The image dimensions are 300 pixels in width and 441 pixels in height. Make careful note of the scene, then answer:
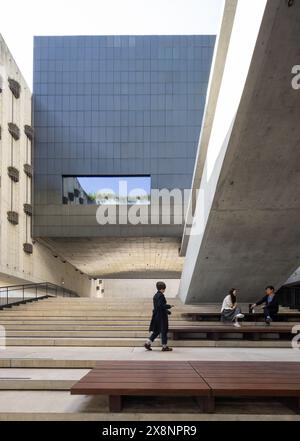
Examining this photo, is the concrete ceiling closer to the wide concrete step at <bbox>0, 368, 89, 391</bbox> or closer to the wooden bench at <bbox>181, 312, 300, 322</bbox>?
the wooden bench at <bbox>181, 312, 300, 322</bbox>

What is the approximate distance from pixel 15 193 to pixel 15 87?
18.9ft

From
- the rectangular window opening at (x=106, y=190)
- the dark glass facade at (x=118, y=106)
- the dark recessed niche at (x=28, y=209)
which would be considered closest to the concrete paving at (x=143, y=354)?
the dark recessed niche at (x=28, y=209)

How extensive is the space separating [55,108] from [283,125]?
932 inches

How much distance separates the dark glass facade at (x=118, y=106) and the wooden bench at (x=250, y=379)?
2391cm

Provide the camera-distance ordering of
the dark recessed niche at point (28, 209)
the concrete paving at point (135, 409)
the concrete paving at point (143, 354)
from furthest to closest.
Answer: the dark recessed niche at point (28, 209) → the concrete paving at point (143, 354) → the concrete paving at point (135, 409)

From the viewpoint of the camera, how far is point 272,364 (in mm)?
6906

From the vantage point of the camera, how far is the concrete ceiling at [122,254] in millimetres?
31344

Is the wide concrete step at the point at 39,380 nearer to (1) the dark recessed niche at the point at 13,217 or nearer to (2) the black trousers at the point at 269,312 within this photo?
(2) the black trousers at the point at 269,312

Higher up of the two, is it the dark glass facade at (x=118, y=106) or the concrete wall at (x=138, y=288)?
the dark glass facade at (x=118, y=106)

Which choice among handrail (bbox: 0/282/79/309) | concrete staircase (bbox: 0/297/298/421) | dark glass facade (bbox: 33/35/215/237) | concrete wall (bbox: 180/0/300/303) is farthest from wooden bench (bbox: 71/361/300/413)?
dark glass facade (bbox: 33/35/215/237)

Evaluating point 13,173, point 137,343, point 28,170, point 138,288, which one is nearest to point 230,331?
point 137,343

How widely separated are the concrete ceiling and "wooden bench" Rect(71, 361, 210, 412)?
78.5 ft
